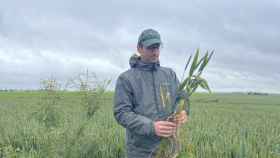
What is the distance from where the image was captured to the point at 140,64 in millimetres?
3547

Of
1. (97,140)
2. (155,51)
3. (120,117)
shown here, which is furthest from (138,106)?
(97,140)

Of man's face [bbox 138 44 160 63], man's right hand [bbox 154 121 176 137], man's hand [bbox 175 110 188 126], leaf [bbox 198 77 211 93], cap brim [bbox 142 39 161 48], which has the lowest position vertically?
man's right hand [bbox 154 121 176 137]

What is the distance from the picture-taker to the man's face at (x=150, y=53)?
11.1ft

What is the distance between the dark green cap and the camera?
3322 millimetres

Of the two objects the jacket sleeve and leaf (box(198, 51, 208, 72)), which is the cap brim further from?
leaf (box(198, 51, 208, 72))

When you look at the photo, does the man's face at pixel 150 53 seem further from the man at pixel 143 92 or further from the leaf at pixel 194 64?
the leaf at pixel 194 64

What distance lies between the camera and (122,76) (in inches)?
139

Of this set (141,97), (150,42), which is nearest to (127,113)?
(141,97)

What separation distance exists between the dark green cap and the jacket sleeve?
37 cm

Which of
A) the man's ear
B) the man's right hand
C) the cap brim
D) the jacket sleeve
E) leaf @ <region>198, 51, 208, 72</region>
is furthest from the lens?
the man's ear

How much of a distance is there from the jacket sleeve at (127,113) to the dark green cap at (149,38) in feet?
1.22

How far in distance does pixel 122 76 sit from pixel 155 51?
37 cm

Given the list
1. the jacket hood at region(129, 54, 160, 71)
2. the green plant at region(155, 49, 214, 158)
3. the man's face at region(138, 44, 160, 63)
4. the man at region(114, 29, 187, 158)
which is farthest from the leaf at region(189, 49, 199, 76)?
the jacket hood at region(129, 54, 160, 71)

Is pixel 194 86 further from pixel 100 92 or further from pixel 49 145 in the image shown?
pixel 100 92
